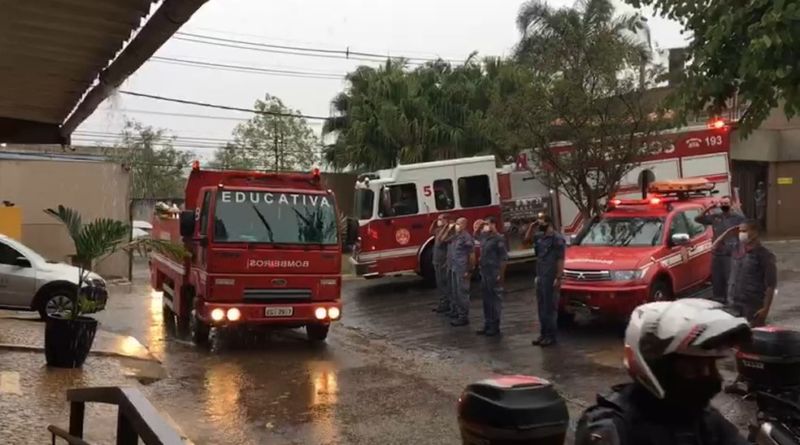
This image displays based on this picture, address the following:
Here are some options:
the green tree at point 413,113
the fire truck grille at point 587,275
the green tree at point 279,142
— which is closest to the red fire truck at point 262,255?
the fire truck grille at point 587,275

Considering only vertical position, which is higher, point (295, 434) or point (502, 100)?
point (502, 100)

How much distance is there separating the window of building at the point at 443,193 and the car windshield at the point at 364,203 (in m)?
1.44

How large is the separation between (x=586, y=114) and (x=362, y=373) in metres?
7.81

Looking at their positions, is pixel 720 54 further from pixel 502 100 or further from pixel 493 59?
pixel 493 59

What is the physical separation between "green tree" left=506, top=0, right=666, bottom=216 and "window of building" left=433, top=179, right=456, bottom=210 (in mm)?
2076

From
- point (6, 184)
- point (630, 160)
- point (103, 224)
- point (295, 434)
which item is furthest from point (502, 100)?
point (6, 184)

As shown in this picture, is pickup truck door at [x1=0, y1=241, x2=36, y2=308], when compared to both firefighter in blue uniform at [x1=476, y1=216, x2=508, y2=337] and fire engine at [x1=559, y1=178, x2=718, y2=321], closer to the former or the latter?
firefighter in blue uniform at [x1=476, y1=216, x2=508, y2=337]

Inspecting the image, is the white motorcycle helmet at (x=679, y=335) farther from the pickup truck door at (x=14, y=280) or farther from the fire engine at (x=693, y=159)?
the fire engine at (x=693, y=159)

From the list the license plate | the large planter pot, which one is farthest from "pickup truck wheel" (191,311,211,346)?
the large planter pot

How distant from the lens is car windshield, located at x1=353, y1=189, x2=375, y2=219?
718 inches

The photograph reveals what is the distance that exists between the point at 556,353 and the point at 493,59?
801 inches

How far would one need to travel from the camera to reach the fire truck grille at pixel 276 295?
11.4m

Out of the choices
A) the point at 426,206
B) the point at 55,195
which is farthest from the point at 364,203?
the point at 55,195

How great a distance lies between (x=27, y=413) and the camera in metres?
7.63
